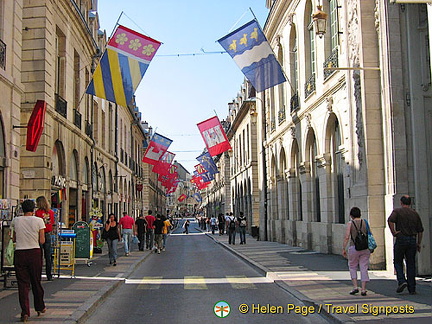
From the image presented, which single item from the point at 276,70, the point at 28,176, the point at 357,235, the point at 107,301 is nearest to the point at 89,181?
the point at 28,176

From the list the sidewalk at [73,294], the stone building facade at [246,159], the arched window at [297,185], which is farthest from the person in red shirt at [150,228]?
the stone building facade at [246,159]

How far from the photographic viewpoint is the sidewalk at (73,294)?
804 cm

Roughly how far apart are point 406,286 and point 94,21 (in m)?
24.0

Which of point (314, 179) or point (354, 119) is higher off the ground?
point (354, 119)

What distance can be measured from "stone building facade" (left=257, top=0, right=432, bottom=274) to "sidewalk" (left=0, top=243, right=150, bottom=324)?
664cm

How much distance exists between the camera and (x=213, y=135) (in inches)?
1231

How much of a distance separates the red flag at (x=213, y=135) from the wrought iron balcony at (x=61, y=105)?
10853 mm

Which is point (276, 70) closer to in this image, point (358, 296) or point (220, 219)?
point (358, 296)

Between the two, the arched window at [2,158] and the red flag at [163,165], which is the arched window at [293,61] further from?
the arched window at [2,158]

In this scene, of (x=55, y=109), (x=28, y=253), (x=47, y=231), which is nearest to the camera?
(x=28, y=253)

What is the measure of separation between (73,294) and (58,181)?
10183 millimetres

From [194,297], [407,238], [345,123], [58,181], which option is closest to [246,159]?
[58,181]

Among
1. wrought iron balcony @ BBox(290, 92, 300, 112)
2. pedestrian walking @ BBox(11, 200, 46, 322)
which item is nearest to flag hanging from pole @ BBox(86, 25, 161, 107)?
wrought iron balcony @ BBox(290, 92, 300, 112)

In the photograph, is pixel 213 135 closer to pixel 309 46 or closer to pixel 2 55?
pixel 309 46
